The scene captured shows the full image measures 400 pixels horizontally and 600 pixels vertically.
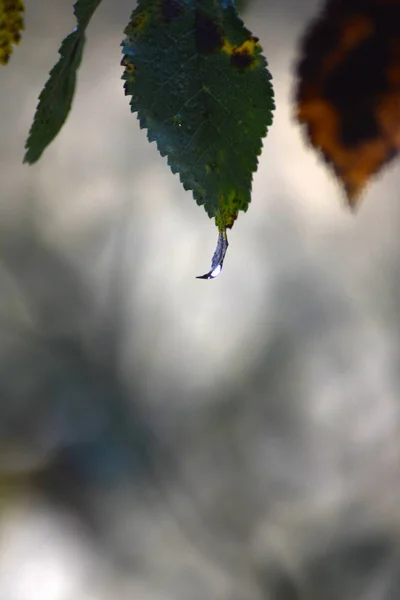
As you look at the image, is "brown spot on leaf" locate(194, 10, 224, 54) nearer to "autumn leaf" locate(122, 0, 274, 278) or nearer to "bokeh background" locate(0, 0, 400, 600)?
"autumn leaf" locate(122, 0, 274, 278)

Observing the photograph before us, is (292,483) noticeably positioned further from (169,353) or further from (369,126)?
(369,126)

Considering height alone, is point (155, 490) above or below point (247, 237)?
below

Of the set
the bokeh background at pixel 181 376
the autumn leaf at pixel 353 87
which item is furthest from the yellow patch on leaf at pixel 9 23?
the bokeh background at pixel 181 376

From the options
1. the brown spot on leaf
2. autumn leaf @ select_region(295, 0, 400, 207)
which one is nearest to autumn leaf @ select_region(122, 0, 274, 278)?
the brown spot on leaf

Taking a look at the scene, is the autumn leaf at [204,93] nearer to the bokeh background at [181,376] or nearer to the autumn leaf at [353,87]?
the autumn leaf at [353,87]

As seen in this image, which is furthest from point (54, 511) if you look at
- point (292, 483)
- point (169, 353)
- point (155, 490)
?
point (292, 483)

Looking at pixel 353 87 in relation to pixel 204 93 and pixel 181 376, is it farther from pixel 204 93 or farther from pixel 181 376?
pixel 181 376

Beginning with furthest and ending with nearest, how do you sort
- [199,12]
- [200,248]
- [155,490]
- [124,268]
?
[155,490] < [124,268] < [200,248] < [199,12]
